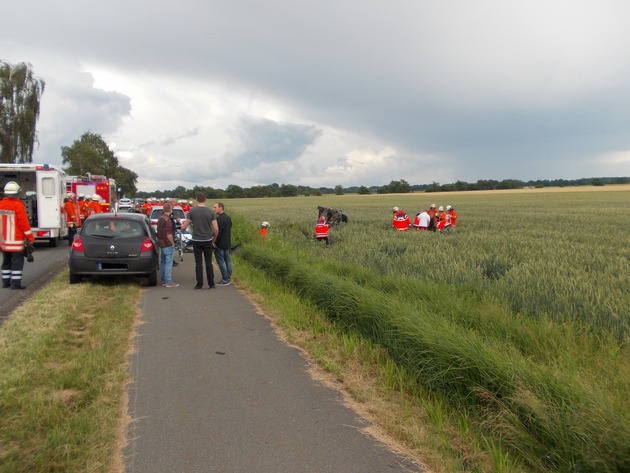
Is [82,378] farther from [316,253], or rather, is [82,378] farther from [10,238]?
[316,253]

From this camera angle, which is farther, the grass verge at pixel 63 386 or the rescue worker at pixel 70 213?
the rescue worker at pixel 70 213

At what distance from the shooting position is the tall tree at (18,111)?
4431 centimetres

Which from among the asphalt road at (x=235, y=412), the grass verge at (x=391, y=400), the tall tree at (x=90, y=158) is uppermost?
the tall tree at (x=90, y=158)

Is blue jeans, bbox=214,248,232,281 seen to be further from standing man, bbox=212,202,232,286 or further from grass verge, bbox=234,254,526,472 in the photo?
grass verge, bbox=234,254,526,472

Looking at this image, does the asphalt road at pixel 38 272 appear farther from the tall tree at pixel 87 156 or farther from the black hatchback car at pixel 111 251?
the tall tree at pixel 87 156

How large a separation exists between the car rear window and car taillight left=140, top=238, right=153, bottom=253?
0.23m

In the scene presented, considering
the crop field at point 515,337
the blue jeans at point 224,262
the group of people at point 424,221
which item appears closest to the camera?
the crop field at point 515,337

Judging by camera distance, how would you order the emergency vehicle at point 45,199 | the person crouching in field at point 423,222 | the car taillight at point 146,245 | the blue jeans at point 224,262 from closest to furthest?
1. the car taillight at point 146,245
2. the blue jeans at point 224,262
3. the emergency vehicle at point 45,199
4. the person crouching in field at point 423,222

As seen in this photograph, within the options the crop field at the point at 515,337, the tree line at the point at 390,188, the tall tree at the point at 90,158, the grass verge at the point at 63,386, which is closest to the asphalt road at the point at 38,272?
the grass verge at the point at 63,386

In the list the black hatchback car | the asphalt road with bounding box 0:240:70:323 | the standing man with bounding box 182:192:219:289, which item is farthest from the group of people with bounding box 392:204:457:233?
the asphalt road with bounding box 0:240:70:323

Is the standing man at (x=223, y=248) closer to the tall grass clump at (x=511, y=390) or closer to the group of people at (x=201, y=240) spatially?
the group of people at (x=201, y=240)

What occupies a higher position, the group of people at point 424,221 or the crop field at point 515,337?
the group of people at point 424,221

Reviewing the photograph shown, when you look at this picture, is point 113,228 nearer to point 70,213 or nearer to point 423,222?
point 70,213

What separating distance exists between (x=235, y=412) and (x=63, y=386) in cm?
163
